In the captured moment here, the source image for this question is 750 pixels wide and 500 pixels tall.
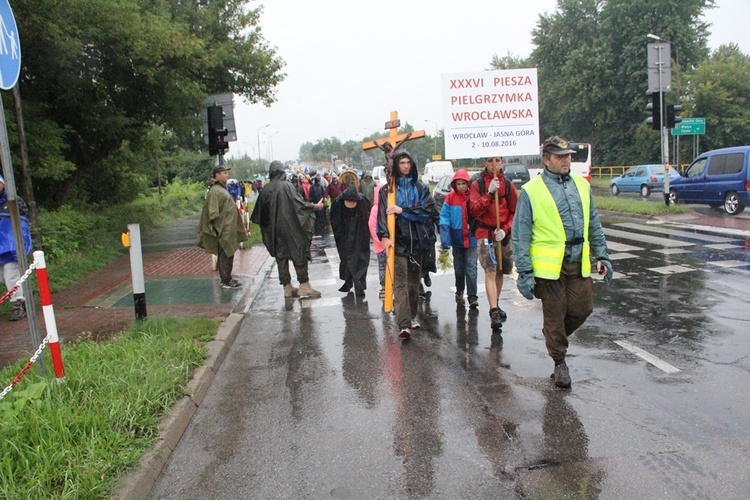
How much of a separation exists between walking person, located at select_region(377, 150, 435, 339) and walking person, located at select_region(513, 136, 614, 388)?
5.16ft

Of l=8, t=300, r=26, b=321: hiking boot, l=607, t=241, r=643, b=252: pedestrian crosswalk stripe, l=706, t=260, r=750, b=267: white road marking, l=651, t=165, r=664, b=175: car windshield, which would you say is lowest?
l=706, t=260, r=750, b=267: white road marking

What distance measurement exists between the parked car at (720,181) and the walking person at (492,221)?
12511 mm

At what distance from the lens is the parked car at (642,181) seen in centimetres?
2711

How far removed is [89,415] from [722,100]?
Answer: 43.4 metres

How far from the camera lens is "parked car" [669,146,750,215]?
16.2m

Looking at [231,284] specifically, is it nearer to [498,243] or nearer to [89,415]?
[498,243]

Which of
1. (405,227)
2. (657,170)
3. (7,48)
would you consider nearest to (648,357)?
(405,227)

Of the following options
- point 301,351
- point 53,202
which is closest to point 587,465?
point 301,351

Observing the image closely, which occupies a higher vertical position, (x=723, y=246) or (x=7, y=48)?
(x=7, y=48)

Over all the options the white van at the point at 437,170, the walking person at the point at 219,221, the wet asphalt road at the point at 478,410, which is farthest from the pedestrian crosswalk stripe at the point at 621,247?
the white van at the point at 437,170

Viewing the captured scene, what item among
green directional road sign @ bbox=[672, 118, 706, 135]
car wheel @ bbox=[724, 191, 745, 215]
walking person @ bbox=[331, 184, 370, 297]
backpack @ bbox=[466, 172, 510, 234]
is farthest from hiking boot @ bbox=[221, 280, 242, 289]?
green directional road sign @ bbox=[672, 118, 706, 135]

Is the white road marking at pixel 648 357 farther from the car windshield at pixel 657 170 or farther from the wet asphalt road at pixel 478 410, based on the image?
the car windshield at pixel 657 170

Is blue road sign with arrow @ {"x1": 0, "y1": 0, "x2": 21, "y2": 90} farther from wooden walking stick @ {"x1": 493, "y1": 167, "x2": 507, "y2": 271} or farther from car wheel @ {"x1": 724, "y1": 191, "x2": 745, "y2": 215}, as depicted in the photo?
car wheel @ {"x1": 724, "y1": 191, "x2": 745, "y2": 215}

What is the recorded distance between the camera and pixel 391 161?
6.16 meters
